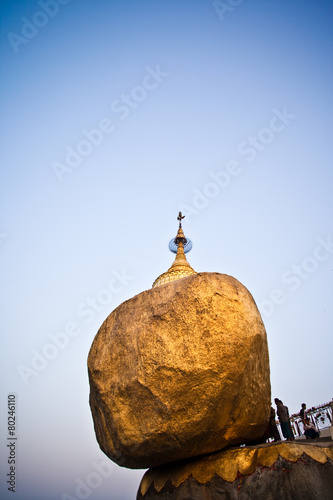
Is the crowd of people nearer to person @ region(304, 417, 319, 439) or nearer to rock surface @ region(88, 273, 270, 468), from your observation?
person @ region(304, 417, 319, 439)

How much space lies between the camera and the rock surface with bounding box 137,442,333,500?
4131mm

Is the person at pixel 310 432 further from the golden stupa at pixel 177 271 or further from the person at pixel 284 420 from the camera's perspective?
the golden stupa at pixel 177 271

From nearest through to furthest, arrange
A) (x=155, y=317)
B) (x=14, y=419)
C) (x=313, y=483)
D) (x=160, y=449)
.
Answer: (x=313, y=483) < (x=160, y=449) < (x=155, y=317) < (x=14, y=419)

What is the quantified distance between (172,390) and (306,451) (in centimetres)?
196

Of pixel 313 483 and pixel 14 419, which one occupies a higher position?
pixel 14 419

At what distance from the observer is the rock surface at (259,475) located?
4131 mm

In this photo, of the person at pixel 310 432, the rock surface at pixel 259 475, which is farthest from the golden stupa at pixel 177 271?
the rock surface at pixel 259 475

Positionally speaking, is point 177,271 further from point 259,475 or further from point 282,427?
point 259,475

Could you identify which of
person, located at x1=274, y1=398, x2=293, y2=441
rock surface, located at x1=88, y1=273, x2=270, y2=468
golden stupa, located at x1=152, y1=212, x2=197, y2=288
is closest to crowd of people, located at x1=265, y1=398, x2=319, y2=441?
person, located at x1=274, y1=398, x2=293, y2=441

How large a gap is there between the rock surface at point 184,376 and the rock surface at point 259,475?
11.2 inches

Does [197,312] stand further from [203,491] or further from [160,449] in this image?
[203,491]

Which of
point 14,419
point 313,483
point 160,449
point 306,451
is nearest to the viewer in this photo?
point 313,483

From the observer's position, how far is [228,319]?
4.95m

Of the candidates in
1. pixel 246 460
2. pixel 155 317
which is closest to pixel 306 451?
pixel 246 460
